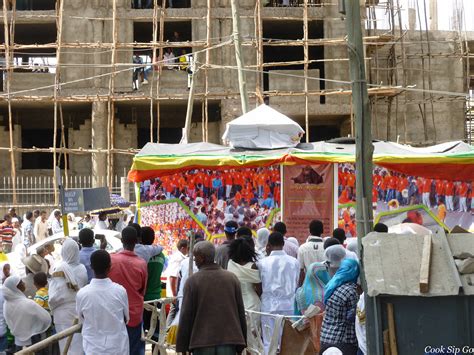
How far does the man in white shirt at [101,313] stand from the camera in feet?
25.2

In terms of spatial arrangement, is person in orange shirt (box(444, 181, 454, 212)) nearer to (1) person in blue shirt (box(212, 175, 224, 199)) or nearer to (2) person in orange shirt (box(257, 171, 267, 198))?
(2) person in orange shirt (box(257, 171, 267, 198))

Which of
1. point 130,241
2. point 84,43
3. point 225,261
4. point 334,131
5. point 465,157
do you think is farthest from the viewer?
point 334,131

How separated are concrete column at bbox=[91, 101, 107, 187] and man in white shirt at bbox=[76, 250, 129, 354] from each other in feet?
66.8

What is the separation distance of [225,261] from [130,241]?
111 cm

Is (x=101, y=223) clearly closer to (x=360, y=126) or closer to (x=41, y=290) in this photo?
(x=41, y=290)

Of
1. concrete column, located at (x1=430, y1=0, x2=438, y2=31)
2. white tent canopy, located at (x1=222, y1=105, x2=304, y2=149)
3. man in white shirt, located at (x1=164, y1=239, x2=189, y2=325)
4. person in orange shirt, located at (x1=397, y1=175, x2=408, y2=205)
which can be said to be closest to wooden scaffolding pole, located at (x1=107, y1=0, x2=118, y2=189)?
concrete column, located at (x1=430, y1=0, x2=438, y2=31)

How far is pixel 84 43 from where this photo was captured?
27.8 meters

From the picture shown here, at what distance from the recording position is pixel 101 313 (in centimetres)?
768

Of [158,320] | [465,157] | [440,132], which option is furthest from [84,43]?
[158,320]

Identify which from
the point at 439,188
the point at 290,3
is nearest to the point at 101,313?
the point at 439,188

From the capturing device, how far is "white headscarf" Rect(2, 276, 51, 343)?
907cm

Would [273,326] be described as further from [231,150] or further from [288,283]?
[231,150]

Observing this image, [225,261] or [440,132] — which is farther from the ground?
[440,132]

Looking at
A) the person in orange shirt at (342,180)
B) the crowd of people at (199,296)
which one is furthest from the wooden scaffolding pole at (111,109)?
the crowd of people at (199,296)
